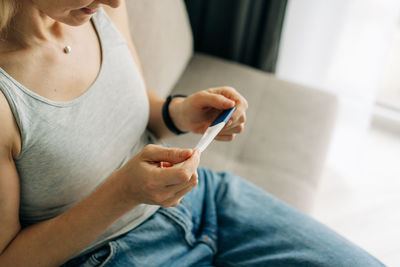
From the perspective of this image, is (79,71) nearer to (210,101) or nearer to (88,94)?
(88,94)

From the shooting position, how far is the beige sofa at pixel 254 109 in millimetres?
1130

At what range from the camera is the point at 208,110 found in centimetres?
81

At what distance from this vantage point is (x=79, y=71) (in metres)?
0.69

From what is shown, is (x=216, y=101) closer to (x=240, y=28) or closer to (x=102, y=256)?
(x=102, y=256)

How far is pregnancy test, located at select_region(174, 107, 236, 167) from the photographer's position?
0.61 m

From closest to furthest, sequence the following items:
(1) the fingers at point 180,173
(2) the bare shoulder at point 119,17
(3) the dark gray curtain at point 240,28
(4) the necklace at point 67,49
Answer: (1) the fingers at point 180,173
(4) the necklace at point 67,49
(2) the bare shoulder at point 119,17
(3) the dark gray curtain at point 240,28

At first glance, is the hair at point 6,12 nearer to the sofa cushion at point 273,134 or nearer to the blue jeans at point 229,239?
the blue jeans at point 229,239

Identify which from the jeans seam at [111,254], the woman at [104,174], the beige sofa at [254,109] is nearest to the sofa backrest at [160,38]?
the beige sofa at [254,109]

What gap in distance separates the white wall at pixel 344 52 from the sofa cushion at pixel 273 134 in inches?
15.7

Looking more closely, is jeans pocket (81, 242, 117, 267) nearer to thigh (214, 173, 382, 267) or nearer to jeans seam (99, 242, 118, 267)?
jeans seam (99, 242, 118, 267)

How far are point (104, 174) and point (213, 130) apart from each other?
251 millimetres

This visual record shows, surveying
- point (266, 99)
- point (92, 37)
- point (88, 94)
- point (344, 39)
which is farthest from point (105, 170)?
point (344, 39)

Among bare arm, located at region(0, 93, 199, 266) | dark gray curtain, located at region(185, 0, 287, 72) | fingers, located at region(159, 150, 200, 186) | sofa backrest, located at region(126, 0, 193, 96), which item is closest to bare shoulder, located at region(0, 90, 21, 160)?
bare arm, located at region(0, 93, 199, 266)

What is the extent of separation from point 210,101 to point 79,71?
0.25m
